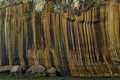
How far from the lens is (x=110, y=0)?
35.8 m

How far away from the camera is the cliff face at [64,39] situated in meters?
35.8

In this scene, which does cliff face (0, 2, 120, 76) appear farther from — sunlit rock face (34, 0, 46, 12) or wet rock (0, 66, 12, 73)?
wet rock (0, 66, 12, 73)

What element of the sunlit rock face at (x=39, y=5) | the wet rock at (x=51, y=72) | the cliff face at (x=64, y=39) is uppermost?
the sunlit rock face at (x=39, y=5)

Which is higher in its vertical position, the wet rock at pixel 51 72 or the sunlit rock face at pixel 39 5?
the sunlit rock face at pixel 39 5

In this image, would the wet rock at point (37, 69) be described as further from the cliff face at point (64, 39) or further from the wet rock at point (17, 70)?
the wet rock at point (17, 70)

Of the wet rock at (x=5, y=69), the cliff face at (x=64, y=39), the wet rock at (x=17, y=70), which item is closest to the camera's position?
the cliff face at (x=64, y=39)

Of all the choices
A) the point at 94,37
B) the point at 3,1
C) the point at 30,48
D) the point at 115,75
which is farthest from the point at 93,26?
the point at 3,1

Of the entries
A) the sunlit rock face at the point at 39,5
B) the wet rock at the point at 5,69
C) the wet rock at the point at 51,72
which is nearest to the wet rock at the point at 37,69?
the wet rock at the point at 51,72

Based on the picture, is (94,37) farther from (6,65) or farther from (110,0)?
(6,65)

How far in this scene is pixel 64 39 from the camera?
1555 inches

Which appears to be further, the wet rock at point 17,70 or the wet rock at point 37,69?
the wet rock at point 17,70

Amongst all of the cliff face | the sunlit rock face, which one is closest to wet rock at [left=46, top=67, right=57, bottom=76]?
the cliff face

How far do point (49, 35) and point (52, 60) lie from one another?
92.0 inches

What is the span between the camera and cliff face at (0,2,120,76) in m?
35.8
